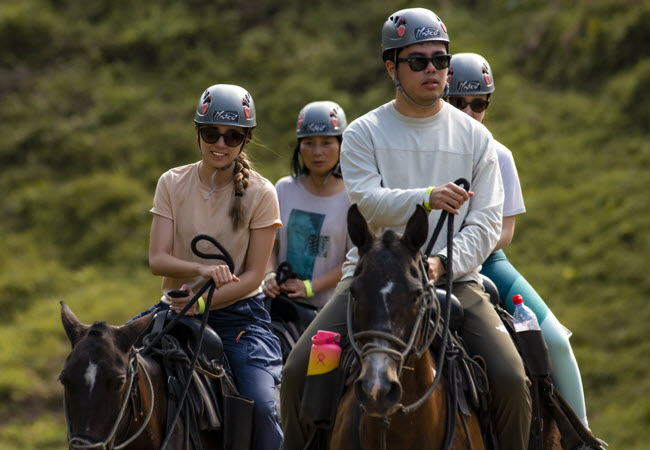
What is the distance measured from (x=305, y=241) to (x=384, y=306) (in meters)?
3.99

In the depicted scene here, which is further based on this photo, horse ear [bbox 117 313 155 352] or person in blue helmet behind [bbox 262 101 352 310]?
person in blue helmet behind [bbox 262 101 352 310]

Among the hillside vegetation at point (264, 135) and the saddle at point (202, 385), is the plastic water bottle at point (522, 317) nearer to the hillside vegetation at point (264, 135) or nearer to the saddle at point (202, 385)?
the saddle at point (202, 385)

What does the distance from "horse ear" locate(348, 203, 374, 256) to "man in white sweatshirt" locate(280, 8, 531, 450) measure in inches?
24.5

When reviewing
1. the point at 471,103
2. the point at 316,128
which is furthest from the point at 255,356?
the point at 471,103

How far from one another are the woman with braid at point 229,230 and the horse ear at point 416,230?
211 centimetres

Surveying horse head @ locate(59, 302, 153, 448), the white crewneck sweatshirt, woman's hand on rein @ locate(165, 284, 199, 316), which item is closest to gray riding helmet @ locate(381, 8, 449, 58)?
the white crewneck sweatshirt

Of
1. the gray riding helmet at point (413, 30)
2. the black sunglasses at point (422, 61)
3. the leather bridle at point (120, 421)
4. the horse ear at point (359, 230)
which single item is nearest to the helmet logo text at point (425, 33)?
the gray riding helmet at point (413, 30)

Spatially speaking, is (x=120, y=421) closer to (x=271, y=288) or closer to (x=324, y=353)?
(x=324, y=353)

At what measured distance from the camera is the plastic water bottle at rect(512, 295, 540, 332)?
6.10m

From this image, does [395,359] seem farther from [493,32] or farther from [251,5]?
[251,5]

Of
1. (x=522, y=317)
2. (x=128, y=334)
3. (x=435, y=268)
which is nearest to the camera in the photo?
(x=435, y=268)

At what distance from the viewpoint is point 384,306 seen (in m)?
4.44

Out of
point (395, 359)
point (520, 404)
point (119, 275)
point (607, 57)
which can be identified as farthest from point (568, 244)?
point (395, 359)

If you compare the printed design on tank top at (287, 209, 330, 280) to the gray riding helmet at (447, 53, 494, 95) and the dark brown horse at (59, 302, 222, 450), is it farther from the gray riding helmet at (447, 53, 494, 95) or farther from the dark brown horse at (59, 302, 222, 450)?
the dark brown horse at (59, 302, 222, 450)
